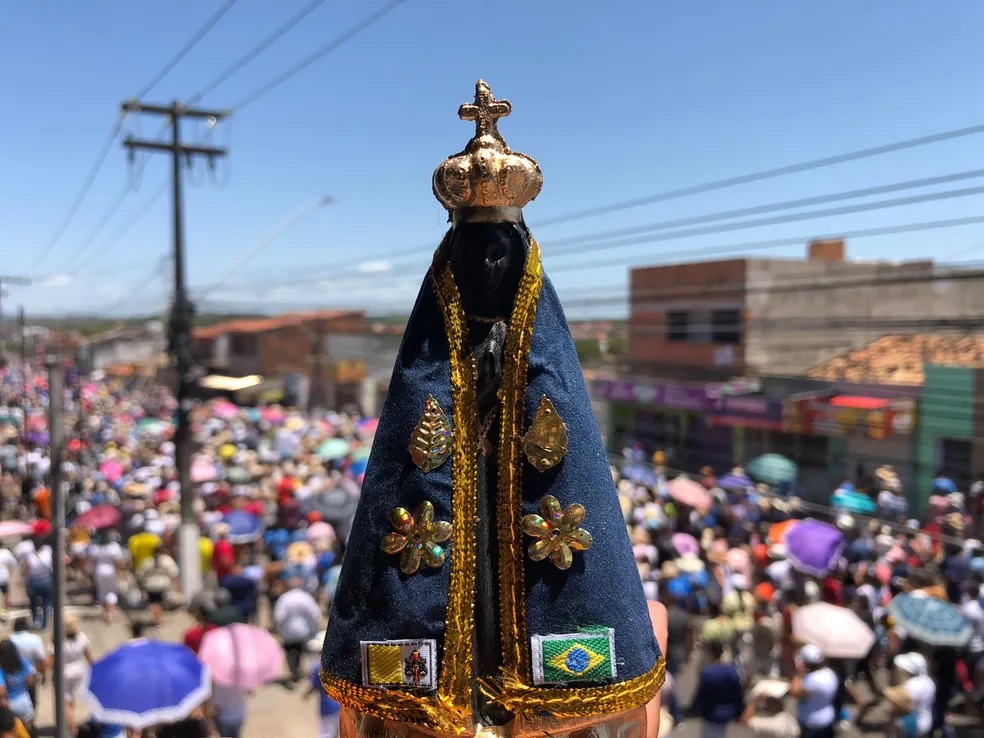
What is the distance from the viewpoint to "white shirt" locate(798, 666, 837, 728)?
246 inches

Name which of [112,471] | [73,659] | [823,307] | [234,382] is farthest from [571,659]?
[234,382]

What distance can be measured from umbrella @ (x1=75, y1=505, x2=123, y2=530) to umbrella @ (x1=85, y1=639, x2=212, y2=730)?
22.0 ft

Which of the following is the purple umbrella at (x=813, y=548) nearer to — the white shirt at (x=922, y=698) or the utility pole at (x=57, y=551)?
the white shirt at (x=922, y=698)

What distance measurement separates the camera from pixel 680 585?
8.80 metres

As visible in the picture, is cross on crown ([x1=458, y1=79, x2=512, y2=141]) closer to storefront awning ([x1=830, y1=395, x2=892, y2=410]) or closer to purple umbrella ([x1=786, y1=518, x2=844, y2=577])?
purple umbrella ([x1=786, y1=518, x2=844, y2=577])

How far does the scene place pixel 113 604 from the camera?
11.0 m

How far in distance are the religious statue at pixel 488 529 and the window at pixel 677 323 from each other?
23747 millimetres

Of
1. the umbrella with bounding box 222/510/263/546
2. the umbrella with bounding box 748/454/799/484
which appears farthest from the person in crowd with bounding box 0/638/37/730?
the umbrella with bounding box 748/454/799/484

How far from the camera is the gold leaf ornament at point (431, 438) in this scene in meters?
2.15

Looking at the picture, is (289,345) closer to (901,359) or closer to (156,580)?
(901,359)

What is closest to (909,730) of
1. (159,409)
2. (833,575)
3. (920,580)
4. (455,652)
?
(920,580)

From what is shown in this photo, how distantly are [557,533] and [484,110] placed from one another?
1.22 metres

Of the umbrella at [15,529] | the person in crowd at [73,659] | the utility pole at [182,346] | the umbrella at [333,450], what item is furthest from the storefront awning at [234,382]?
the person in crowd at [73,659]

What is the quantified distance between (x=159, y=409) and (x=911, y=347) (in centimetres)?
2821
